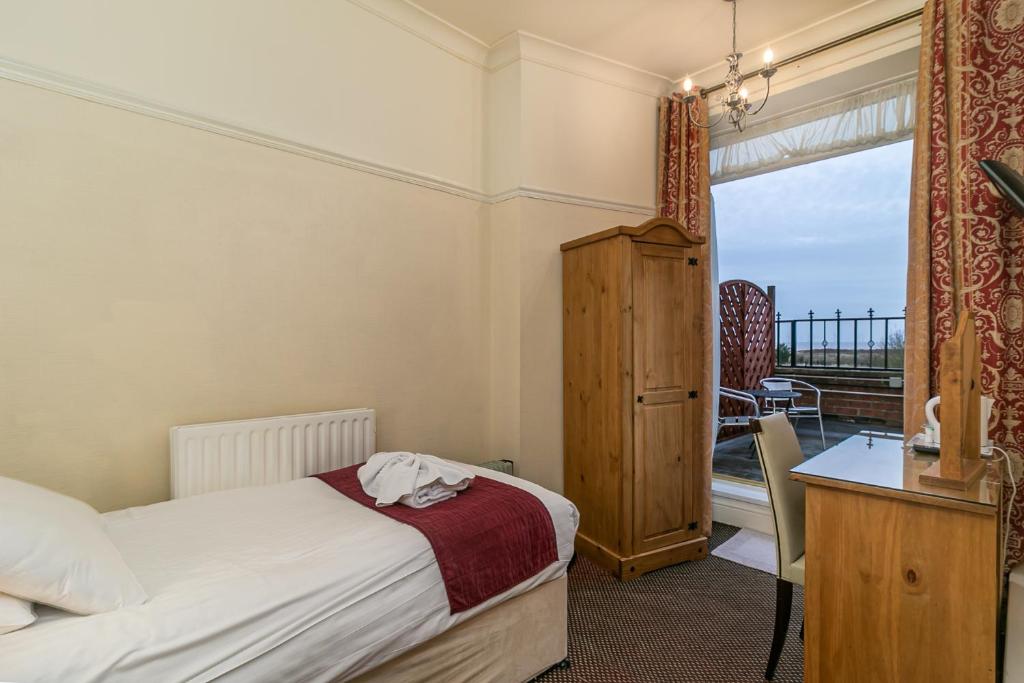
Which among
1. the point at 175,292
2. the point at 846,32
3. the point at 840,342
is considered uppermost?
the point at 846,32

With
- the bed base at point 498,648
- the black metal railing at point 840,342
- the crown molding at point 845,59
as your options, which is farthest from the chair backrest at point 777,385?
the bed base at point 498,648

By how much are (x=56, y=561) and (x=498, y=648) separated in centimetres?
130

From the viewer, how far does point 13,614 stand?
1.07 m

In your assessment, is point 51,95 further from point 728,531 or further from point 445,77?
point 728,531

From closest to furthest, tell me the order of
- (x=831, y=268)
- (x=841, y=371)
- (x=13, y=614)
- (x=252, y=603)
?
(x=13, y=614) < (x=252, y=603) < (x=831, y=268) < (x=841, y=371)

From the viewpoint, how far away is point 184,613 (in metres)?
1.17

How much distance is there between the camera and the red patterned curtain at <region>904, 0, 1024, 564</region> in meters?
2.20

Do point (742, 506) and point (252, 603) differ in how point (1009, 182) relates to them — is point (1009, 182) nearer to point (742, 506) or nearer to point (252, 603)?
point (742, 506)

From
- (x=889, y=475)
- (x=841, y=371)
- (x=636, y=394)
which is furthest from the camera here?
(x=841, y=371)

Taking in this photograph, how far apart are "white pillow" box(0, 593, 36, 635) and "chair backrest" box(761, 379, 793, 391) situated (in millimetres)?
5193

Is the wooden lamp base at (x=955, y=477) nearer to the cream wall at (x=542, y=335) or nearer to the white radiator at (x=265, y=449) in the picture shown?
the cream wall at (x=542, y=335)

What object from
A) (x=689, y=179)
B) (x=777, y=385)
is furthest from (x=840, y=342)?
(x=689, y=179)

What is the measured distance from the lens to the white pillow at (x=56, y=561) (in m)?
1.08

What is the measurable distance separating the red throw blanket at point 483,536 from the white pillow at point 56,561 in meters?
0.76
